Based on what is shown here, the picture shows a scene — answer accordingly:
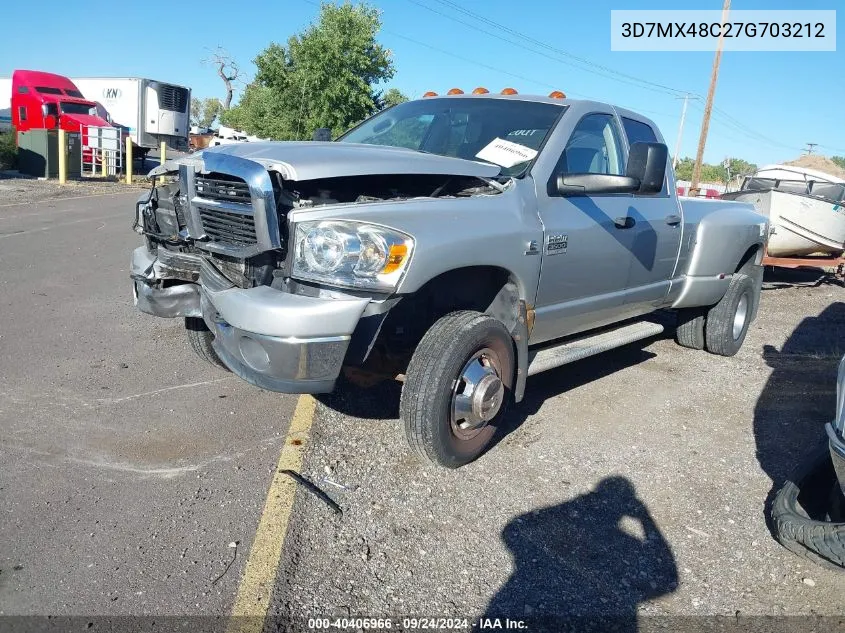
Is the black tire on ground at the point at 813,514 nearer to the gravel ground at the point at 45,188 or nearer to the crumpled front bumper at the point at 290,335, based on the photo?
the crumpled front bumper at the point at 290,335

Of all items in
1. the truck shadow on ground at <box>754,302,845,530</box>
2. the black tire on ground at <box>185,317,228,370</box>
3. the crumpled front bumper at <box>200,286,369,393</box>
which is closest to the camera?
the crumpled front bumper at <box>200,286,369,393</box>

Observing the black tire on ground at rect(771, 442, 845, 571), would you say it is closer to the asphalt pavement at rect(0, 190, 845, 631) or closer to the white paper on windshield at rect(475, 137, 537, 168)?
the asphalt pavement at rect(0, 190, 845, 631)

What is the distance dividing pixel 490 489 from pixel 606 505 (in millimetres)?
571

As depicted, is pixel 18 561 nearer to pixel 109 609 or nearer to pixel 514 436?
pixel 109 609

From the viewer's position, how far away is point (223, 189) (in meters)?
3.46

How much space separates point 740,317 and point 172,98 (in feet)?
88.8

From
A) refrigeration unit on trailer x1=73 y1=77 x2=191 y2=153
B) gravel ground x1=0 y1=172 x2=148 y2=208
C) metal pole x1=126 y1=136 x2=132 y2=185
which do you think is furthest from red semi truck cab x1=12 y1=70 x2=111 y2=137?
gravel ground x1=0 y1=172 x2=148 y2=208

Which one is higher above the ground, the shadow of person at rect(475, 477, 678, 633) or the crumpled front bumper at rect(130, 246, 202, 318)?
the crumpled front bumper at rect(130, 246, 202, 318)

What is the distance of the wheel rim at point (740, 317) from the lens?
21.5 feet

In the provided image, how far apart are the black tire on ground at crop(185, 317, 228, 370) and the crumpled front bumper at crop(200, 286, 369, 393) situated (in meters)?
1.47

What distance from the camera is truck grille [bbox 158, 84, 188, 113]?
2811 cm

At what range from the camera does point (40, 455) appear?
3.57 m

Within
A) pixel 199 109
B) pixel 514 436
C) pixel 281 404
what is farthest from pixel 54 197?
pixel 199 109

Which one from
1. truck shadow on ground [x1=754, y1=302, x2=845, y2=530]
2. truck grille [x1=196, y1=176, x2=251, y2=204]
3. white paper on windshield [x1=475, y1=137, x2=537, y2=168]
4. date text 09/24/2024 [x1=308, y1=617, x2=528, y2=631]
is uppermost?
white paper on windshield [x1=475, y1=137, x2=537, y2=168]
